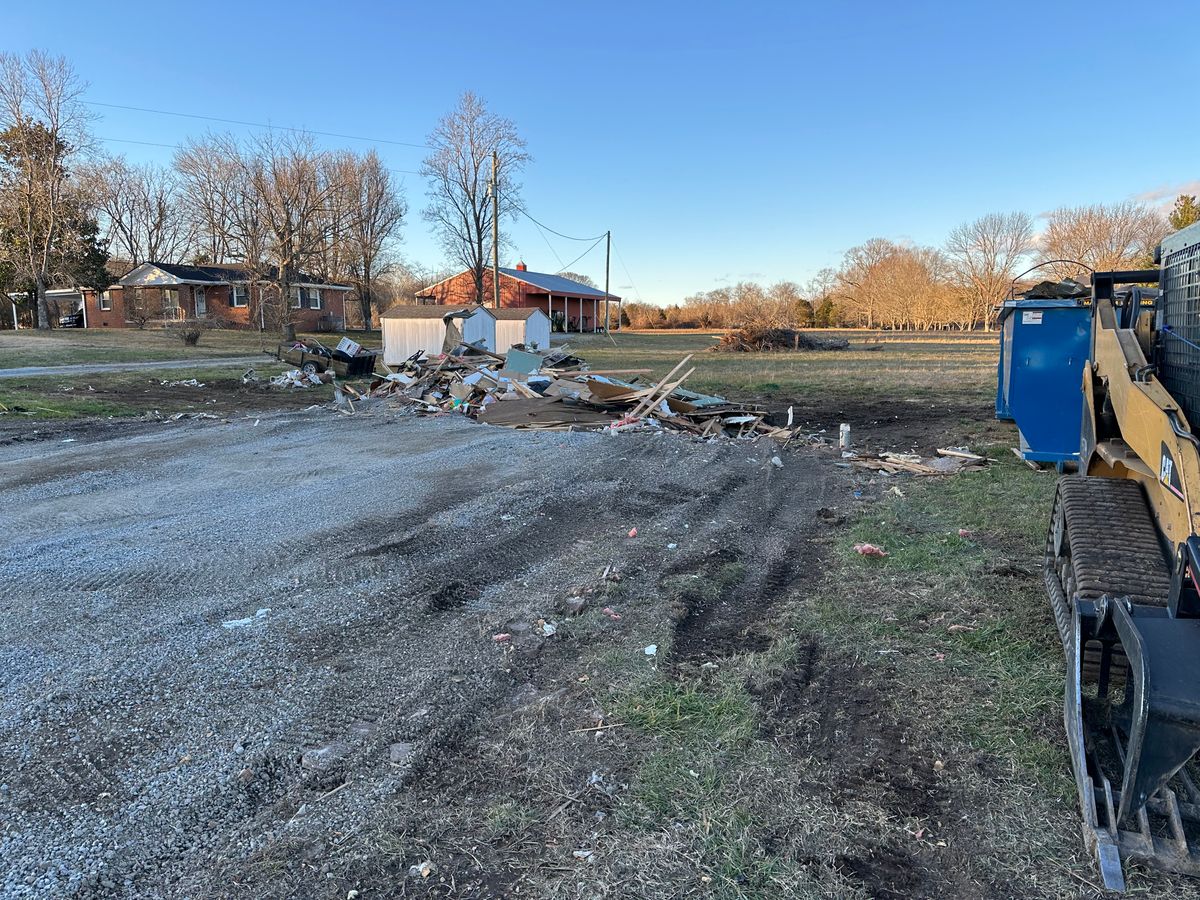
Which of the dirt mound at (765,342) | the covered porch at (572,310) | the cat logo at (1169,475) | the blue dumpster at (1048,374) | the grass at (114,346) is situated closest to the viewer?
the cat logo at (1169,475)

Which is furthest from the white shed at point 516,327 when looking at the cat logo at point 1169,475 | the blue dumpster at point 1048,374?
the cat logo at point 1169,475

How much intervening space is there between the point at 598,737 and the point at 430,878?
3.12ft

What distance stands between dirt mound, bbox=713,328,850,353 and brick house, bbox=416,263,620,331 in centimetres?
1811

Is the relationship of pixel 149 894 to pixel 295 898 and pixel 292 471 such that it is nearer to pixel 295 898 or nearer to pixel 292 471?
pixel 295 898

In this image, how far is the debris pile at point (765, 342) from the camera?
36.4 meters

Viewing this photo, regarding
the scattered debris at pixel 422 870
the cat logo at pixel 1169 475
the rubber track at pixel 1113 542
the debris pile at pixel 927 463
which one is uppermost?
the cat logo at pixel 1169 475

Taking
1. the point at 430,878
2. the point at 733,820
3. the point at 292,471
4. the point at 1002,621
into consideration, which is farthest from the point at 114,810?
the point at 292,471

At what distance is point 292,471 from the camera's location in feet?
27.9

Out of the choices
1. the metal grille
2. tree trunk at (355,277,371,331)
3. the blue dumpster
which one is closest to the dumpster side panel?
the blue dumpster

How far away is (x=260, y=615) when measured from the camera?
4.35 meters

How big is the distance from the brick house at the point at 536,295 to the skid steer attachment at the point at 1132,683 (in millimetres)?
51300

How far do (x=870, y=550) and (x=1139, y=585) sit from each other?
278 cm

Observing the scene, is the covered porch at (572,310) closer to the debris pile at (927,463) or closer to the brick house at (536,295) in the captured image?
the brick house at (536,295)

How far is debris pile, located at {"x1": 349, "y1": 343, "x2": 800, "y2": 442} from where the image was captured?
458 inches
